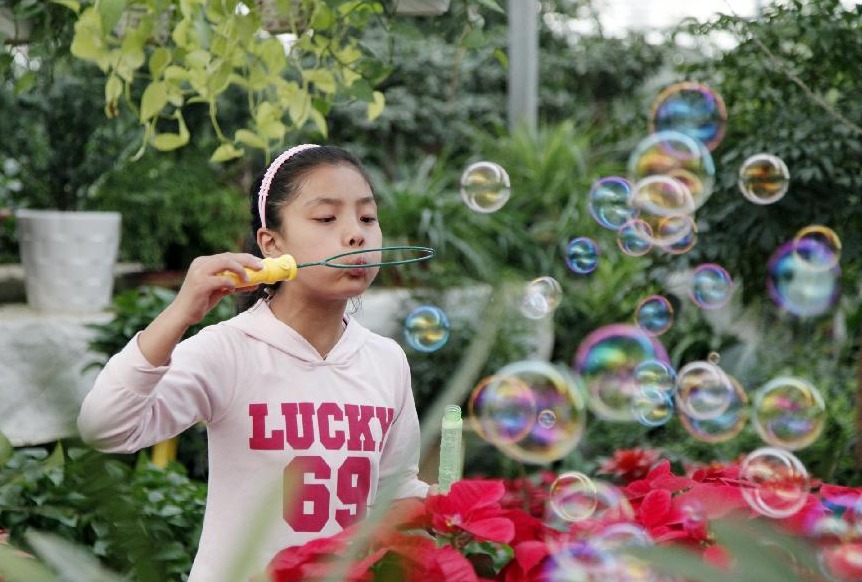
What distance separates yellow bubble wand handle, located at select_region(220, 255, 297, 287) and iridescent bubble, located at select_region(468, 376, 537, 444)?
0.97 m

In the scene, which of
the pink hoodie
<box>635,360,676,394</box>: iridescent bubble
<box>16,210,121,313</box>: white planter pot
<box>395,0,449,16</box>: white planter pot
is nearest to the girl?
the pink hoodie

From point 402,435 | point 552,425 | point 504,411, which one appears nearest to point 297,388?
point 402,435

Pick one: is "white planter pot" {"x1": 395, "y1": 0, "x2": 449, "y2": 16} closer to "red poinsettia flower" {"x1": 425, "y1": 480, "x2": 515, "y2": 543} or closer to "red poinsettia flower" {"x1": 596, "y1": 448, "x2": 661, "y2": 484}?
"red poinsettia flower" {"x1": 596, "y1": 448, "x2": 661, "y2": 484}

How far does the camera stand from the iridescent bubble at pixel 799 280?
3.04 metres

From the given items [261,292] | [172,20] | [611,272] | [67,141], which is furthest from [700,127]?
[611,272]

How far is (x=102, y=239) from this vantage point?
4.46 metres

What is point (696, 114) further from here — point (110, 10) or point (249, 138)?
point (110, 10)

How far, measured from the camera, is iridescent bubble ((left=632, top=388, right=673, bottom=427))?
2621mm

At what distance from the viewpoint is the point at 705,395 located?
2.67 metres

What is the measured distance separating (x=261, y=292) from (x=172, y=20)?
A: 1.01 metres

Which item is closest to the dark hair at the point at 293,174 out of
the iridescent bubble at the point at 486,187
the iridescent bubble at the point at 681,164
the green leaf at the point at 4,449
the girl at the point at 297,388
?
the girl at the point at 297,388

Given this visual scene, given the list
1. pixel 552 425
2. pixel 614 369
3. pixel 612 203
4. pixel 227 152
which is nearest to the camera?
pixel 552 425

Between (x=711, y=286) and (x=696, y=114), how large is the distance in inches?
20.1

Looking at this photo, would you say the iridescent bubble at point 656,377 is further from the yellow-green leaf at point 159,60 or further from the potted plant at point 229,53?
the yellow-green leaf at point 159,60
